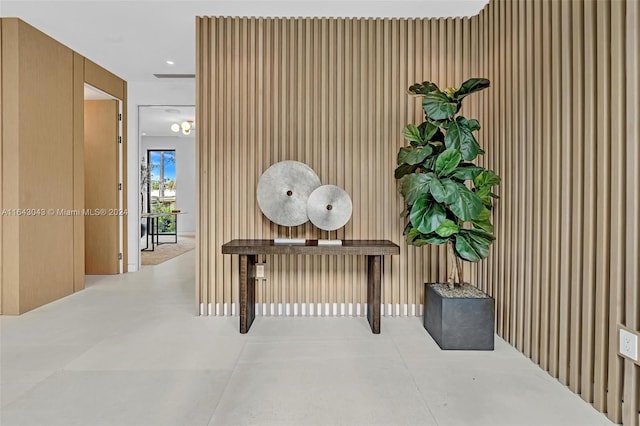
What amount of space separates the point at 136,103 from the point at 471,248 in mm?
5023

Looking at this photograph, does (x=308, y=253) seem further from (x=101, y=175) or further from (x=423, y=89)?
(x=101, y=175)

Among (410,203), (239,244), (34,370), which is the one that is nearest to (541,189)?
(410,203)

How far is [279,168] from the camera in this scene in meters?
3.19

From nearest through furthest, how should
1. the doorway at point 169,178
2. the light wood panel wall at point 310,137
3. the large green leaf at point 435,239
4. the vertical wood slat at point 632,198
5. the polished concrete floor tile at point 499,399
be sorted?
the vertical wood slat at point 632,198 → the polished concrete floor tile at point 499,399 → the large green leaf at point 435,239 → the light wood panel wall at point 310,137 → the doorway at point 169,178

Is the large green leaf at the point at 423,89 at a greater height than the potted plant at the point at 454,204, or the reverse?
the large green leaf at the point at 423,89

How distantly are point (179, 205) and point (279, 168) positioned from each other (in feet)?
28.5

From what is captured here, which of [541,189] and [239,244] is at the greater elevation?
[541,189]

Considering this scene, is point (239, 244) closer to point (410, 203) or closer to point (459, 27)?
point (410, 203)

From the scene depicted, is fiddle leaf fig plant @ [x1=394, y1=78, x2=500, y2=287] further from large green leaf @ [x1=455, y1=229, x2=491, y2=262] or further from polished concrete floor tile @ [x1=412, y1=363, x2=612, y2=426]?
polished concrete floor tile @ [x1=412, y1=363, x2=612, y2=426]

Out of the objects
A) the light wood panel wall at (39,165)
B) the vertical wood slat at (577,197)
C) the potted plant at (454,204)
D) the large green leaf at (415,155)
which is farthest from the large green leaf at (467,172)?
the light wood panel wall at (39,165)

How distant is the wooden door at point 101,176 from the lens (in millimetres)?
5051

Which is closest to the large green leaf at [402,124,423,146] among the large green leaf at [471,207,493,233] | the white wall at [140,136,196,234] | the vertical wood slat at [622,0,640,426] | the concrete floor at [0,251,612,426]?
the large green leaf at [471,207,493,233]

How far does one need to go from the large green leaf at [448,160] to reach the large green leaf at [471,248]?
496mm

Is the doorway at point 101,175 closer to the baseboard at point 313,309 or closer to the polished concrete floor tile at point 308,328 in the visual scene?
the baseboard at point 313,309
